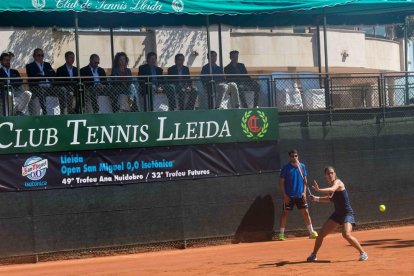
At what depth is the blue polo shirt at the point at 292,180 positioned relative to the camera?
19656 millimetres

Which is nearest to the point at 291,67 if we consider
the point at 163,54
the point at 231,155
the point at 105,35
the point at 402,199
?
the point at 163,54

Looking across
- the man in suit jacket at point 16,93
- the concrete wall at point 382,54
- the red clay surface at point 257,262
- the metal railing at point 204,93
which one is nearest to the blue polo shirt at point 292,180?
the red clay surface at point 257,262

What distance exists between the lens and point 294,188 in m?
19.7

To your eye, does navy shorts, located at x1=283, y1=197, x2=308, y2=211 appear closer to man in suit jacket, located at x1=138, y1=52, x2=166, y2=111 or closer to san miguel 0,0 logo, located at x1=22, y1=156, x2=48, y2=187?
man in suit jacket, located at x1=138, y1=52, x2=166, y2=111

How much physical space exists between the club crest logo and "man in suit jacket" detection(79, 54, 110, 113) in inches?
76.3

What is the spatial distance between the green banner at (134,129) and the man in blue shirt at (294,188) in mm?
818

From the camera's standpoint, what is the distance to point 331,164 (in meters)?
20.9

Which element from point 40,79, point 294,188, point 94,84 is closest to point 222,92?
point 294,188

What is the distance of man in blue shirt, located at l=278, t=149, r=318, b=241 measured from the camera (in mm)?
19641

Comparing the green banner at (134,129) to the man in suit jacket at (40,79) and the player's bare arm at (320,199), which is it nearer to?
the man in suit jacket at (40,79)

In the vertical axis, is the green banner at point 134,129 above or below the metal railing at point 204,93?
below

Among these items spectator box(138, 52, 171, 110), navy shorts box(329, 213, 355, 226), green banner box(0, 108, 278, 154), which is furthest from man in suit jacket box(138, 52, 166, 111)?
navy shorts box(329, 213, 355, 226)

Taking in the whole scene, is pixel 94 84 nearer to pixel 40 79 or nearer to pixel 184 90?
pixel 40 79

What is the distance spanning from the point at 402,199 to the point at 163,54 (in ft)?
49.5
